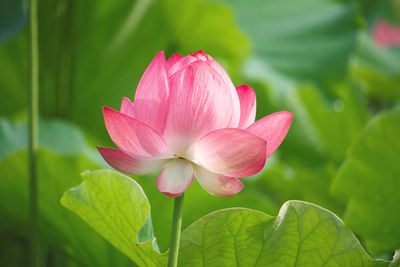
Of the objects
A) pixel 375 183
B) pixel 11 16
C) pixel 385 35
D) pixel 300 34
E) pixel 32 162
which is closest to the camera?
pixel 32 162

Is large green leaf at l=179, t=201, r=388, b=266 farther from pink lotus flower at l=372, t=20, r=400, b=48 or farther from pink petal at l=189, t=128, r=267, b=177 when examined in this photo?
pink lotus flower at l=372, t=20, r=400, b=48

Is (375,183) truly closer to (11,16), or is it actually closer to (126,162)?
(126,162)

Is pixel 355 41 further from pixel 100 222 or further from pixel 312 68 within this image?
pixel 100 222

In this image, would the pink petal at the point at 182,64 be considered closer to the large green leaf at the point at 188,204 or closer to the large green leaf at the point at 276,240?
the large green leaf at the point at 276,240

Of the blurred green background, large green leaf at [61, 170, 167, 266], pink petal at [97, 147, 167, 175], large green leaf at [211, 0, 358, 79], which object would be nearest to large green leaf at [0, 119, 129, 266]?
the blurred green background

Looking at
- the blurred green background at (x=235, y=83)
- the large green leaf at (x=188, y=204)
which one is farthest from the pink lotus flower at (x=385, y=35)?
the large green leaf at (x=188, y=204)

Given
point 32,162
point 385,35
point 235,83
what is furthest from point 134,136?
point 385,35

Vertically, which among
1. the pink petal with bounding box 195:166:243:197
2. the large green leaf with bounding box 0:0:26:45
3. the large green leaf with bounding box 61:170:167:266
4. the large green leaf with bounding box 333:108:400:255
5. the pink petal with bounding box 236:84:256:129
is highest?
the large green leaf with bounding box 0:0:26:45
